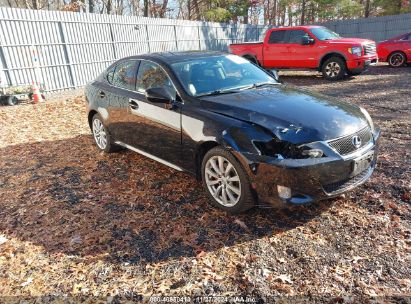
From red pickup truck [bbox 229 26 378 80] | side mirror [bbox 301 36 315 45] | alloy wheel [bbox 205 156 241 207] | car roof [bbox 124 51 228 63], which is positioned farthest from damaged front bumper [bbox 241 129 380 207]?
side mirror [bbox 301 36 315 45]

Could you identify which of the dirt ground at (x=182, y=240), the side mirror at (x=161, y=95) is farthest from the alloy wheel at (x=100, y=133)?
the side mirror at (x=161, y=95)

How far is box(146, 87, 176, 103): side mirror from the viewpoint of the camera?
163 inches

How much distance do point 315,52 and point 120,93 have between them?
9.02 metres

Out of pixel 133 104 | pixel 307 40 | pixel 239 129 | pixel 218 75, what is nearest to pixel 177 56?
pixel 218 75

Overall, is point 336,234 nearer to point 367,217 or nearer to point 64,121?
point 367,217

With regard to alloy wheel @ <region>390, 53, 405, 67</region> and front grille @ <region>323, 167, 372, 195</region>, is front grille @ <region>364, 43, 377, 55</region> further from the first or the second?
front grille @ <region>323, 167, 372, 195</region>

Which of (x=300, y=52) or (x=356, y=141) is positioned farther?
(x=300, y=52)

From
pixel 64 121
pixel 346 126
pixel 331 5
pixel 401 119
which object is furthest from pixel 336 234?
pixel 331 5

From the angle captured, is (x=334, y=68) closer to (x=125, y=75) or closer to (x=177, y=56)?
(x=177, y=56)

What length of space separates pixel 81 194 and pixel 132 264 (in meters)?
1.81

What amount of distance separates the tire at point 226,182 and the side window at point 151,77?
1179 mm

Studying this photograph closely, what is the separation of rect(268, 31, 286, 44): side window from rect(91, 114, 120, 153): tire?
30.1 feet

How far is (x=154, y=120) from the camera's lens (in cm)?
442

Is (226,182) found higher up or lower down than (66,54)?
lower down
